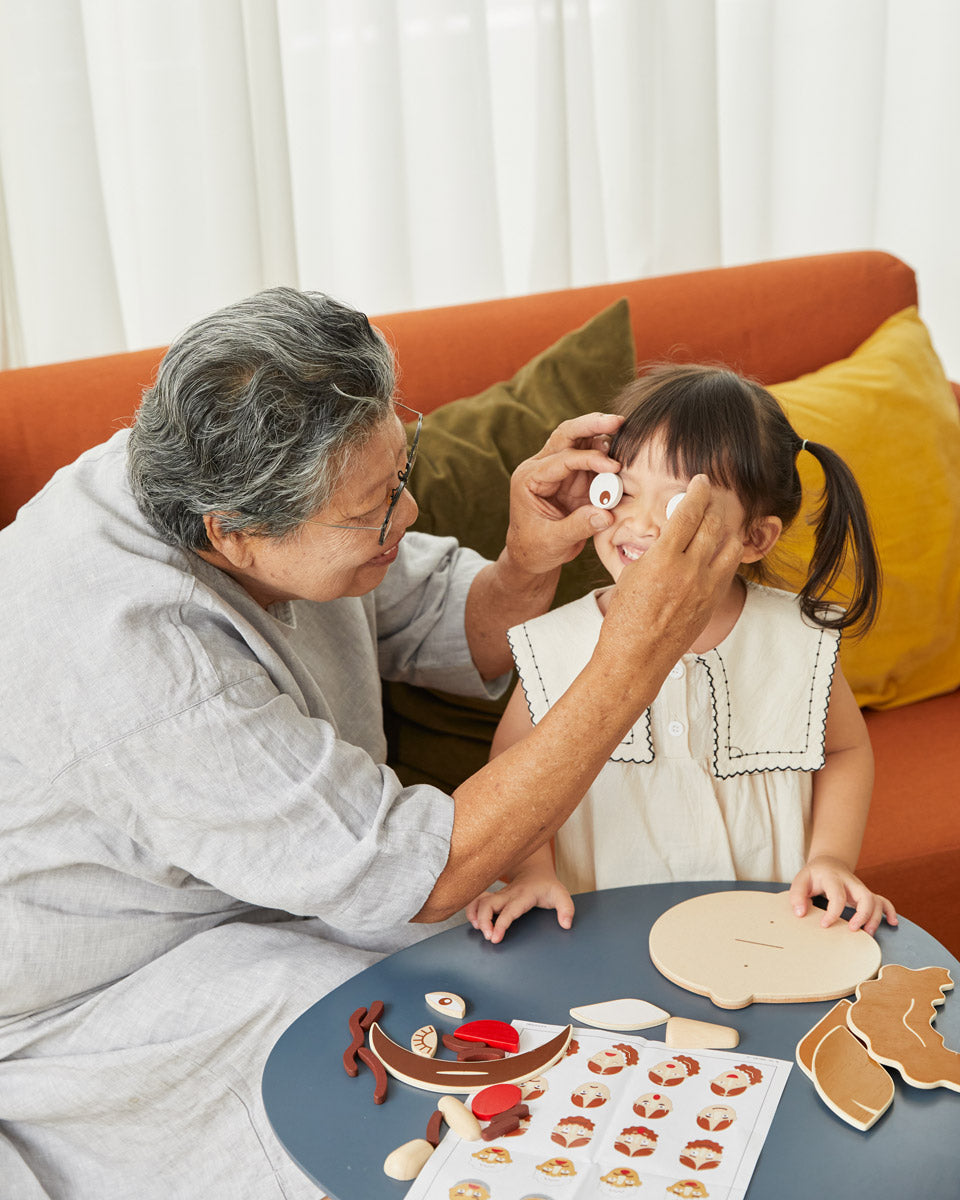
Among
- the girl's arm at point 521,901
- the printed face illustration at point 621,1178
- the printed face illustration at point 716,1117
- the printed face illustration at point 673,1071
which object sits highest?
the printed face illustration at point 621,1178

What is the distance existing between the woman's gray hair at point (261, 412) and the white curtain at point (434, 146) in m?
0.93

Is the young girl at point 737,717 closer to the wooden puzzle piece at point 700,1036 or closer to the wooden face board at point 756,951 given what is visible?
the wooden face board at point 756,951

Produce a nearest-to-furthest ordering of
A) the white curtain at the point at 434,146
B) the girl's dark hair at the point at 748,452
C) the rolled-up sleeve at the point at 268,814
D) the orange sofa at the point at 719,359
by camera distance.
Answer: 1. the rolled-up sleeve at the point at 268,814
2. the girl's dark hair at the point at 748,452
3. the orange sofa at the point at 719,359
4. the white curtain at the point at 434,146

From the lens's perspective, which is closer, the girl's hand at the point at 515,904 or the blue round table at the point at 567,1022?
the blue round table at the point at 567,1022

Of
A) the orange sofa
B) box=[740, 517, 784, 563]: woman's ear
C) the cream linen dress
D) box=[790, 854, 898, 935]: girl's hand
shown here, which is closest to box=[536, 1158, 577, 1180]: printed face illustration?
box=[790, 854, 898, 935]: girl's hand

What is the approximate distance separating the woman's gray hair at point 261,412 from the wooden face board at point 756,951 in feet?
1.69

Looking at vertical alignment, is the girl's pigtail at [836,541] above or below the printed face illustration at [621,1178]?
above

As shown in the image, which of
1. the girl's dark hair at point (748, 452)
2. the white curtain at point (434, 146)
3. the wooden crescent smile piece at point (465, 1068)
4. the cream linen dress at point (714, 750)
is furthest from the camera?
the white curtain at point (434, 146)

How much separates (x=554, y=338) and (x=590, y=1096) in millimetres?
1348

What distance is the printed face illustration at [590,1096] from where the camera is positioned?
2.75 ft

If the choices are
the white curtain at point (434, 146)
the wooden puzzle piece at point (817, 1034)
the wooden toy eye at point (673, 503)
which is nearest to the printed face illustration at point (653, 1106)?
the wooden puzzle piece at point (817, 1034)

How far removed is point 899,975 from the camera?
3.13 feet

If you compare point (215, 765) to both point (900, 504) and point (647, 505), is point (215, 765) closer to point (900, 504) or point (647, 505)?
point (647, 505)

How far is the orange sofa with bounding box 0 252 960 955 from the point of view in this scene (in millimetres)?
1604
